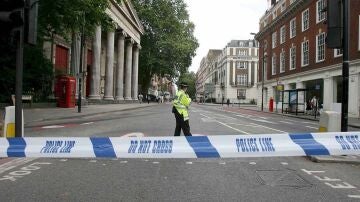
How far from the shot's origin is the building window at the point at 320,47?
3831 centimetres

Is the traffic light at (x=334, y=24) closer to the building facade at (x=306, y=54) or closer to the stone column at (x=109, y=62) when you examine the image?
the building facade at (x=306, y=54)

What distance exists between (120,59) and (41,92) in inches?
873

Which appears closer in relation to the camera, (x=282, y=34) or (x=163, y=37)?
(x=282, y=34)

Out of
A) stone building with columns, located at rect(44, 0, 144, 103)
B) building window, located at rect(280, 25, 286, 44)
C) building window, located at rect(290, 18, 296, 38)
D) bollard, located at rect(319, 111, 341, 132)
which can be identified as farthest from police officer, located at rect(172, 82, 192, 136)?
building window, located at rect(280, 25, 286, 44)

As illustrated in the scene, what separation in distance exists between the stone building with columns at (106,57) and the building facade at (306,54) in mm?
18364

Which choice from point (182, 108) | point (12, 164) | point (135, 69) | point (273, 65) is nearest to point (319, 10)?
point (273, 65)

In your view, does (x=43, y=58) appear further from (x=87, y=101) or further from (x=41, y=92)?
(x=87, y=101)

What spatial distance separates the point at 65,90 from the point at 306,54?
2485 centimetres

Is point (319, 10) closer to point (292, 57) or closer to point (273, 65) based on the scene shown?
point (292, 57)

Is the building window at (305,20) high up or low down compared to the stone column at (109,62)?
up

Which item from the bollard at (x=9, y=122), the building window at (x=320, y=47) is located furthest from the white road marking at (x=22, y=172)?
the building window at (x=320, y=47)

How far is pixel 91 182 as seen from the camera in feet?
21.3

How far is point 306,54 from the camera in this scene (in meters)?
43.1

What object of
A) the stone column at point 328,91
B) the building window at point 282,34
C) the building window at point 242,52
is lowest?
the stone column at point 328,91
